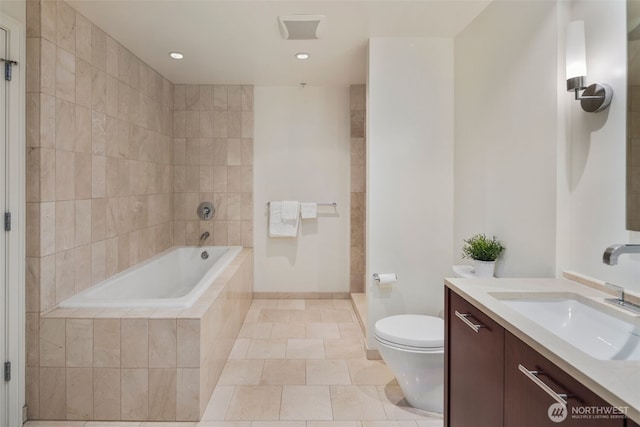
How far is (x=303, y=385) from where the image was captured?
2.42 metres

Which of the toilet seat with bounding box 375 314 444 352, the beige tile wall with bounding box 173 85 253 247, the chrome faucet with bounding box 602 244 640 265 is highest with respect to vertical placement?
the beige tile wall with bounding box 173 85 253 247

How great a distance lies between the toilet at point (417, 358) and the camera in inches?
79.1

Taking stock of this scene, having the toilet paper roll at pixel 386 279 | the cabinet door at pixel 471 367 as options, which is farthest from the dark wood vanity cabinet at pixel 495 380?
the toilet paper roll at pixel 386 279

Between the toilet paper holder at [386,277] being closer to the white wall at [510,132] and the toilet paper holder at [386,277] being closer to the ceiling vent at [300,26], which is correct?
the white wall at [510,132]

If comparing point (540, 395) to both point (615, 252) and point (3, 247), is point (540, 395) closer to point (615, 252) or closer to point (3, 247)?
point (615, 252)

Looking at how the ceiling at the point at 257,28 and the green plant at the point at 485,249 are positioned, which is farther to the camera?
the ceiling at the point at 257,28

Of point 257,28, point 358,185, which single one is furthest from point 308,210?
point 257,28

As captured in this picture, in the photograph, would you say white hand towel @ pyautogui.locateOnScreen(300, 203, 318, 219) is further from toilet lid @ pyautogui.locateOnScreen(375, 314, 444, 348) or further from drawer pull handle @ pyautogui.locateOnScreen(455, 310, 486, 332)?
drawer pull handle @ pyautogui.locateOnScreen(455, 310, 486, 332)

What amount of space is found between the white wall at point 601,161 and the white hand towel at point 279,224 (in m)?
2.80

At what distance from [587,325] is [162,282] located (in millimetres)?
3261

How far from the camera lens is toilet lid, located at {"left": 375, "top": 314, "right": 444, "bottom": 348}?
202 cm

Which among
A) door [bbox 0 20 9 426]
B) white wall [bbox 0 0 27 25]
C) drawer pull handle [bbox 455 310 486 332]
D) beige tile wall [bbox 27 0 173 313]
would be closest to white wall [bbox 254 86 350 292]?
beige tile wall [bbox 27 0 173 313]

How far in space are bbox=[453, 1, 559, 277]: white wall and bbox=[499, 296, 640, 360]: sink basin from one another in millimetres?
400

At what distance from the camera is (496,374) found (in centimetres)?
123
